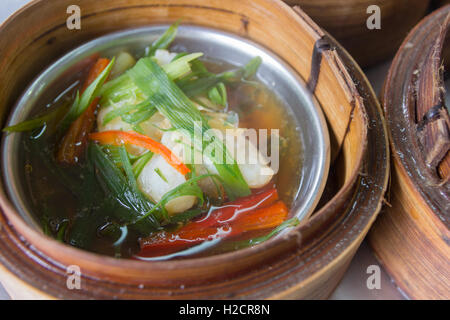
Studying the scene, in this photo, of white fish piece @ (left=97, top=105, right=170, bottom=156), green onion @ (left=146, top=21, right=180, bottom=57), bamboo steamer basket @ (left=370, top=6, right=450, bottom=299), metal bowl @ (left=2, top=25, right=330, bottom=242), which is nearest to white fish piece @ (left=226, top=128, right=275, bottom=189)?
metal bowl @ (left=2, top=25, right=330, bottom=242)

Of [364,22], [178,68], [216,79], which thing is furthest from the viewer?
[364,22]

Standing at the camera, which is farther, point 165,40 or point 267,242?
point 165,40

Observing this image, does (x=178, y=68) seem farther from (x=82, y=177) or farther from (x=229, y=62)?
(x=82, y=177)

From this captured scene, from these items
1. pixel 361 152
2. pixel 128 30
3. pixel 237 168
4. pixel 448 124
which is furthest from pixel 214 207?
pixel 128 30

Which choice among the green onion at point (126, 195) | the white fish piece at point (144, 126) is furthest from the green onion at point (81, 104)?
the green onion at point (126, 195)

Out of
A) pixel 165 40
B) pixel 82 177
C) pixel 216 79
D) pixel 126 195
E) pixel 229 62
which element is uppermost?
pixel 165 40

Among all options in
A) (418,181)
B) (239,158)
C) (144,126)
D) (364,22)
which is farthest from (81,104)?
(364,22)

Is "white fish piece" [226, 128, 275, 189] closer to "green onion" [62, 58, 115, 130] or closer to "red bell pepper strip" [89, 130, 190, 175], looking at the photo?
"red bell pepper strip" [89, 130, 190, 175]

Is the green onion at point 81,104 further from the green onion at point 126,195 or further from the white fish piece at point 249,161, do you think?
the white fish piece at point 249,161

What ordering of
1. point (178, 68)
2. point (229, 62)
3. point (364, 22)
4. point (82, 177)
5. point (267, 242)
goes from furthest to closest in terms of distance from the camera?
point (364, 22), point (229, 62), point (178, 68), point (82, 177), point (267, 242)
